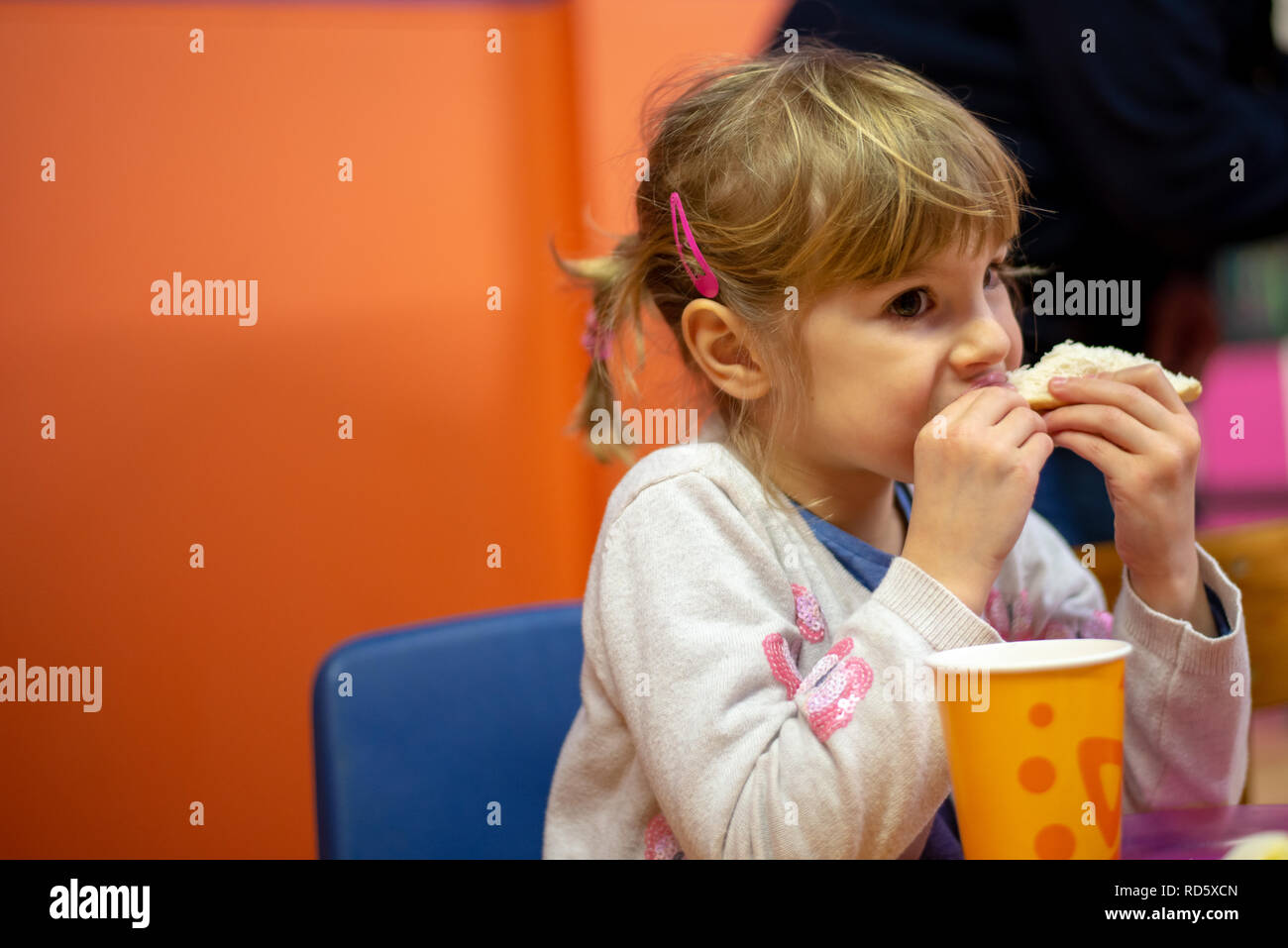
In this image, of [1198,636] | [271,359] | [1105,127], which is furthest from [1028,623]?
[271,359]

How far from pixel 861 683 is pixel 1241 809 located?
0.87ft

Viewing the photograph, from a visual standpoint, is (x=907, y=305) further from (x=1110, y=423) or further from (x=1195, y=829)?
(x=1195, y=829)

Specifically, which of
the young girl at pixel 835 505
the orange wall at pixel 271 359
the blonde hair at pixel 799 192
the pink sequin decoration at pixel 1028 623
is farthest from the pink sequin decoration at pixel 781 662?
the orange wall at pixel 271 359

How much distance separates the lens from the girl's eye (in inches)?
30.1

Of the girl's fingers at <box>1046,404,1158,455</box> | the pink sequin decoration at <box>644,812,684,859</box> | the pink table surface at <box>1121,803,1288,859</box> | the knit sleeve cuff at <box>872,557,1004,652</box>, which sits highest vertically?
the girl's fingers at <box>1046,404,1158,455</box>

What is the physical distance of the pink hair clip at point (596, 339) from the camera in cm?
96

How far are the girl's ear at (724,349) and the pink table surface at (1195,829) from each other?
367 millimetres

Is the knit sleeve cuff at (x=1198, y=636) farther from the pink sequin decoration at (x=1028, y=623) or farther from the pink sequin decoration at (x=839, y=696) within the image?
the pink sequin decoration at (x=839, y=696)

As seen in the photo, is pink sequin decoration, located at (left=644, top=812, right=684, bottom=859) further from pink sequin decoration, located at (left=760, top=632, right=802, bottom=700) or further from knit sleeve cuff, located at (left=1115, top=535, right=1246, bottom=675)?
knit sleeve cuff, located at (left=1115, top=535, right=1246, bottom=675)

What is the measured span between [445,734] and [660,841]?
0.22 metres

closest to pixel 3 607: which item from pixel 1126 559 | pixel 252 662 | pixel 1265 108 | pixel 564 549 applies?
pixel 252 662

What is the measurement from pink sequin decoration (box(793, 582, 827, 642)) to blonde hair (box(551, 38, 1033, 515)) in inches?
3.0

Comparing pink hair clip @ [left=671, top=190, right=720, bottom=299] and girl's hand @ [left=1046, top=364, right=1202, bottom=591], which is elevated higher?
pink hair clip @ [left=671, top=190, right=720, bottom=299]

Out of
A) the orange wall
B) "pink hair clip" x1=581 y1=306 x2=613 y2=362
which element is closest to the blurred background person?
the orange wall
